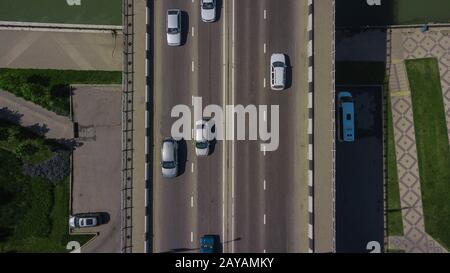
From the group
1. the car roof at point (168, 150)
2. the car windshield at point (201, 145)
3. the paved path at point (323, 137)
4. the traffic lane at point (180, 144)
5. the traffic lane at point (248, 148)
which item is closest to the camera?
the car roof at point (168, 150)

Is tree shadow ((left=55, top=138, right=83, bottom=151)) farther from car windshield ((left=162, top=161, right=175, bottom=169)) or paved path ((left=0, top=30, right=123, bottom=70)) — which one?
car windshield ((left=162, top=161, right=175, bottom=169))

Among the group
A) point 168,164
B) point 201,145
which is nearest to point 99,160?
point 168,164

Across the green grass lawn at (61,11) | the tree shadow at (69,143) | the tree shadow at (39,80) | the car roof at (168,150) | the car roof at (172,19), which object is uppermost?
the green grass lawn at (61,11)

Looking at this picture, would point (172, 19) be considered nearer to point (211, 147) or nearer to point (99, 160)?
point (211, 147)

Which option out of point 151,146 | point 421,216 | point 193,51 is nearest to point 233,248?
point 151,146

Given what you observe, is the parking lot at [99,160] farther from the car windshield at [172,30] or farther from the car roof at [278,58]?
the car roof at [278,58]

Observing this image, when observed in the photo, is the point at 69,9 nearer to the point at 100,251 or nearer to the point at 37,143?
the point at 37,143

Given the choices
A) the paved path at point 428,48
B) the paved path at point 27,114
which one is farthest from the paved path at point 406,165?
the paved path at point 27,114
